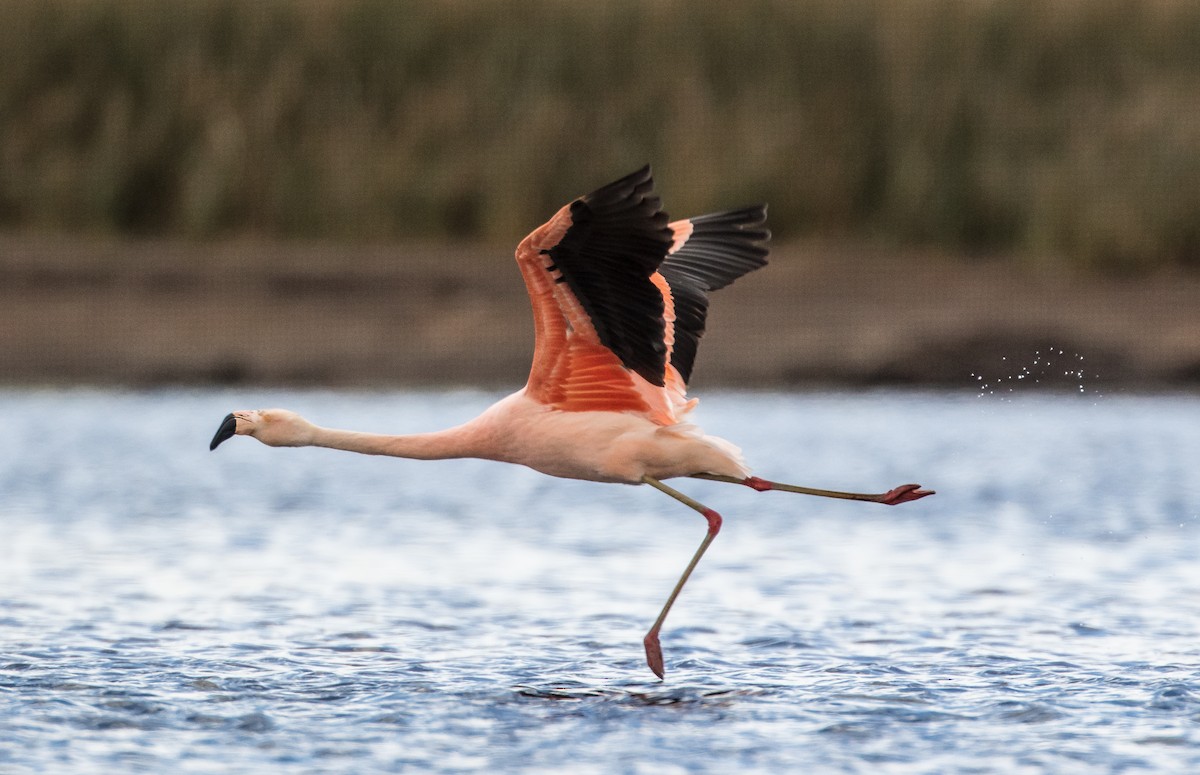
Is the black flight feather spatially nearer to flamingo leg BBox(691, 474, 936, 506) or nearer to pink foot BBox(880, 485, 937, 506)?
flamingo leg BBox(691, 474, 936, 506)

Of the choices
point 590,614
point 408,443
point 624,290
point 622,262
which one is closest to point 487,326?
point 590,614

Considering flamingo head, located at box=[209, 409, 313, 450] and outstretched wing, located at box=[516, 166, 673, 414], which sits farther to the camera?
flamingo head, located at box=[209, 409, 313, 450]

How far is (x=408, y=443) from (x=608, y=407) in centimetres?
98

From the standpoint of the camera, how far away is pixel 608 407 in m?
9.73

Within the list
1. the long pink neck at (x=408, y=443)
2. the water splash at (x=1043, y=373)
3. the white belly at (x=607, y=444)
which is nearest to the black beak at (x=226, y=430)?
the long pink neck at (x=408, y=443)

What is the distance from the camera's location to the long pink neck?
965cm

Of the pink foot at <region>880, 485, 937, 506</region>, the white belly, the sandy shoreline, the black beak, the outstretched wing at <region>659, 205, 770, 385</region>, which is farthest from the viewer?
the sandy shoreline

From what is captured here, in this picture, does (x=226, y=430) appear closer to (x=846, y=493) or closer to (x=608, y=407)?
(x=608, y=407)

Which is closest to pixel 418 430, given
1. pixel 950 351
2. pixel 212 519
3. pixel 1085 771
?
pixel 212 519

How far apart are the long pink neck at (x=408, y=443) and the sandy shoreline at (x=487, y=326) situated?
43.3 ft

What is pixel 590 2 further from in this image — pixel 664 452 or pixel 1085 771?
pixel 1085 771

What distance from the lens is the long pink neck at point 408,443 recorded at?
9648mm

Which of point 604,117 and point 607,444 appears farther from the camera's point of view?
point 604,117

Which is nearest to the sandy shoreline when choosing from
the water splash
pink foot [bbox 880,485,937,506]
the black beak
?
the water splash
